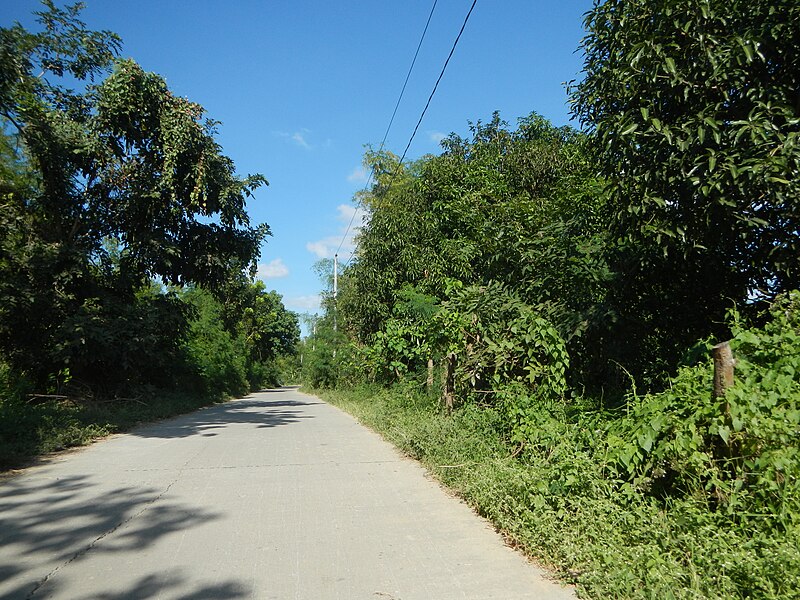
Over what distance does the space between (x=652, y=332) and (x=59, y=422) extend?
10.8 meters

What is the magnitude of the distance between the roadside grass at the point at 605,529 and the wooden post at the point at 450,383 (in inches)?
133

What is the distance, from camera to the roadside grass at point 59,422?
8.98m

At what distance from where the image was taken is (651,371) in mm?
7559

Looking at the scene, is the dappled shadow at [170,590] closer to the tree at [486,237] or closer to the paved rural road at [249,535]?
the paved rural road at [249,535]

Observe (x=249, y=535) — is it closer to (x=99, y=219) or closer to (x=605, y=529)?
(x=605, y=529)

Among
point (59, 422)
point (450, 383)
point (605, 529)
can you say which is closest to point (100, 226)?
point (59, 422)

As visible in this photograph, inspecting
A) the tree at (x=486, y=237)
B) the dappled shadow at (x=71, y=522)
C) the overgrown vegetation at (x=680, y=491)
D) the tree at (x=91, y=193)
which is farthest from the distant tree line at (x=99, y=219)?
the overgrown vegetation at (x=680, y=491)

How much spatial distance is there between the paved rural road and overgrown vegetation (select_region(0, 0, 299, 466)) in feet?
19.7

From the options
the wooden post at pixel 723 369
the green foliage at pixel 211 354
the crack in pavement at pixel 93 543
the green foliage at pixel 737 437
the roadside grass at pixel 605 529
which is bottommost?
the crack in pavement at pixel 93 543

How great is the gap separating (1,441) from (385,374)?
42.6 ft

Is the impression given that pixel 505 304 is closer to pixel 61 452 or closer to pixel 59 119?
pixel 61 452

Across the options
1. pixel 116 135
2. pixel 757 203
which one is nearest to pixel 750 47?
pixel 757 203

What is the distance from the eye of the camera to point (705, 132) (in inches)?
212

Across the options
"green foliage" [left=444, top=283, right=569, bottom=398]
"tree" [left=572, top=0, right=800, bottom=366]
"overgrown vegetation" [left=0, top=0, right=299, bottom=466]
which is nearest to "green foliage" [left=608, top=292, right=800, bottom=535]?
"tree" [left=572, top=0, right=800, bottom=366]
